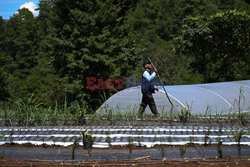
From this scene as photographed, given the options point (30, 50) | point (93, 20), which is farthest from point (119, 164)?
point (30, 50)

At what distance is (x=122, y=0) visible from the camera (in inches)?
1297

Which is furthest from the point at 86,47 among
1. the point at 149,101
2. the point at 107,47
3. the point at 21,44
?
the point at 21,44

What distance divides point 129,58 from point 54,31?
649 cm

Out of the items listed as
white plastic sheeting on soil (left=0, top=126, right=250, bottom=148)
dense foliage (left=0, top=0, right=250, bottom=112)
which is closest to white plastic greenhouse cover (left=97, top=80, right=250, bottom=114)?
white plastic sheeting on soil (left=0, top=126, right=250, bottom=148)

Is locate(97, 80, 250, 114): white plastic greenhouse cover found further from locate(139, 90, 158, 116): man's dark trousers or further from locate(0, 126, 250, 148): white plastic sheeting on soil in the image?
locate(0, 126, 250, 148): white plastic sheeting on soil

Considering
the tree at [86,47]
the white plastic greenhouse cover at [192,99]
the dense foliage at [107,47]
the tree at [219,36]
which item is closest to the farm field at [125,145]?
the white plastic greenhouse cover at [192,99]

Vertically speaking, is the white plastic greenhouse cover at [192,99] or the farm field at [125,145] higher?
the white plastic greenhouse cover at [192,99]

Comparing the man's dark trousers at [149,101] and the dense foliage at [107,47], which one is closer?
the man's dark trousers at [149,101]

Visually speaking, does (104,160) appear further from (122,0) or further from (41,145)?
(122,0)

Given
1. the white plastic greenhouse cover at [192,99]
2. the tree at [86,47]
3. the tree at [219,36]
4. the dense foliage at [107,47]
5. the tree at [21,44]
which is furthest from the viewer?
the tree at [21,44]

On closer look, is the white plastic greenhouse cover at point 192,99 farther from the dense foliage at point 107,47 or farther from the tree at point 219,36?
the tree at point 219,36

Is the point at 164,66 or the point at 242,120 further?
the point at 164,66

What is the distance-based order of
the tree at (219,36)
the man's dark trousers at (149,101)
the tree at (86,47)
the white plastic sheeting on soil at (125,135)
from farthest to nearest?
the tree at (219,36), the tree at (86,47), the man's dark trousers at (149,101), the white plastic sheeting on soil at (125,135)

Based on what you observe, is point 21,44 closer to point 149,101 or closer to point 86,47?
point 86,47
